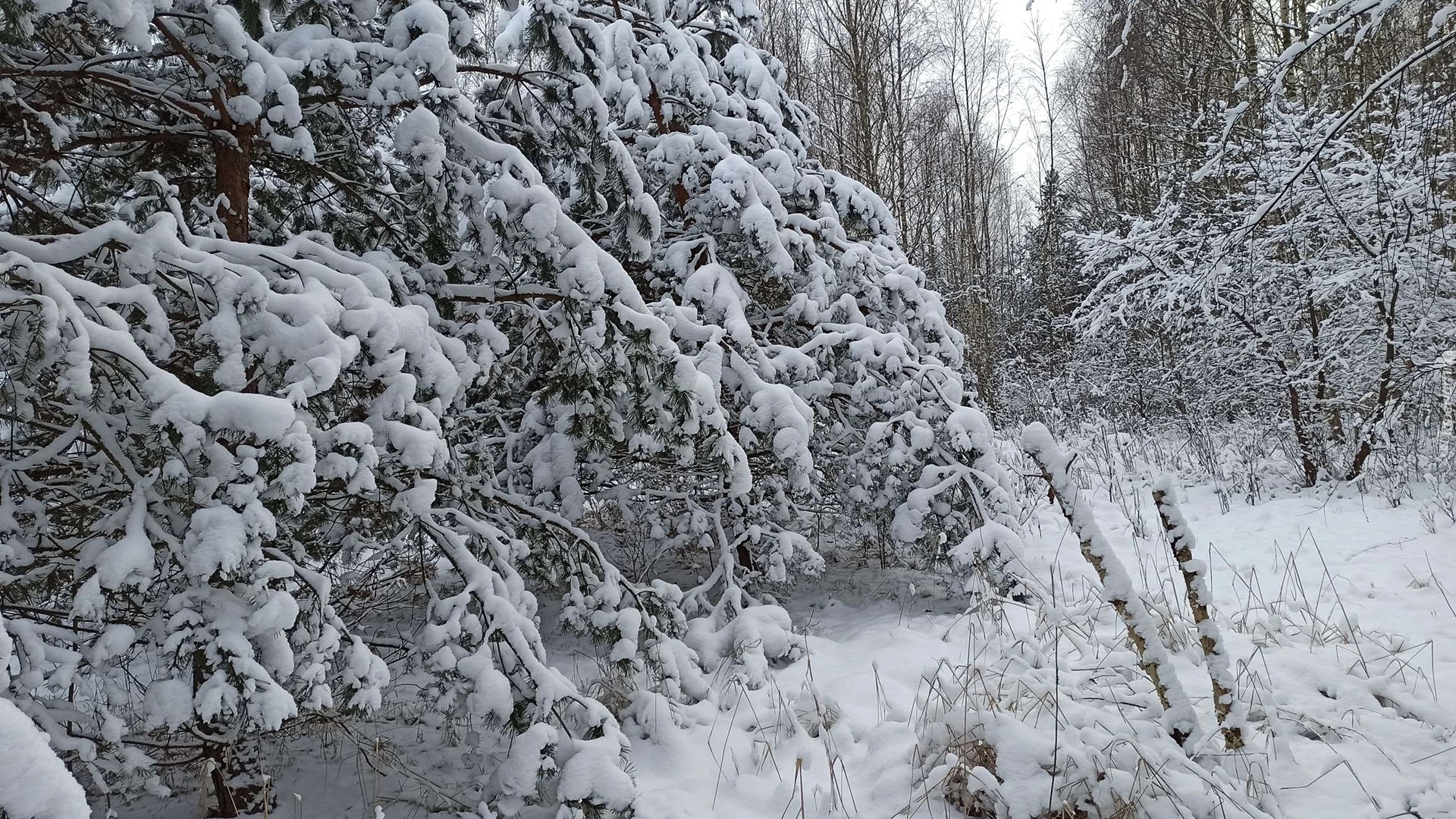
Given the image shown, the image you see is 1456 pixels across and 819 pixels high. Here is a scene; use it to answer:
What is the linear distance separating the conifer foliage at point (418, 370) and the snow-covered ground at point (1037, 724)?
0.36m

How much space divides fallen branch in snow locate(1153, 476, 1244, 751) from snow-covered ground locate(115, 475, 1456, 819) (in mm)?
92

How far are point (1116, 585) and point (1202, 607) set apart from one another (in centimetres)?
35

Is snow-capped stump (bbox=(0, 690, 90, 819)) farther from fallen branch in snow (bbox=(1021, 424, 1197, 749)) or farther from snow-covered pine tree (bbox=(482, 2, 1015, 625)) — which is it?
snow-covered pine tree (bbox=(482, 2, 1015, 625))

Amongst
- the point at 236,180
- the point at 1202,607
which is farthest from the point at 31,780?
the point at 1202,607

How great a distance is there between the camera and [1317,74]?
27.3 ft

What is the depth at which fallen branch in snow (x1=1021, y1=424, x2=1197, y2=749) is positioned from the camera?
105 inches

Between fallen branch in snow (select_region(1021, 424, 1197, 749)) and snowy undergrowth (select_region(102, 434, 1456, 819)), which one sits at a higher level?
fallen branch in snow (select_region(1021, 424, 1197, 749))

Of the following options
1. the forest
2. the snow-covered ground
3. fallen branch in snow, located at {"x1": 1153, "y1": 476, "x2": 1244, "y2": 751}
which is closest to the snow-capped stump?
the forest

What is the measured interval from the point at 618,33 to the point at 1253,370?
8.43 m

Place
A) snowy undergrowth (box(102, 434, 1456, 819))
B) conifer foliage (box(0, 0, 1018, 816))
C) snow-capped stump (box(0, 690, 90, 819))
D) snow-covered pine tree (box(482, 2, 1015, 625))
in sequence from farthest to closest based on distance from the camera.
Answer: snow-covered pine tree (box(482, 2, 1015, 625)), snowy undergrowth (box(102, 434, 1456, 819)), conifer foliage (box(0, 0, 1018, 816)), snow-capped stump (box(0, 690, 90, 819))

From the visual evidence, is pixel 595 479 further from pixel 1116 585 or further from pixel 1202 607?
pixel 1202 607

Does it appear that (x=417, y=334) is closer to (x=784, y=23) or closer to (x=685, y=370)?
(x=685, y=370)

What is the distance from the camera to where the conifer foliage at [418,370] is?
2.12 m

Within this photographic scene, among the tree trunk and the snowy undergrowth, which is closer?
the snowy undergrowth
